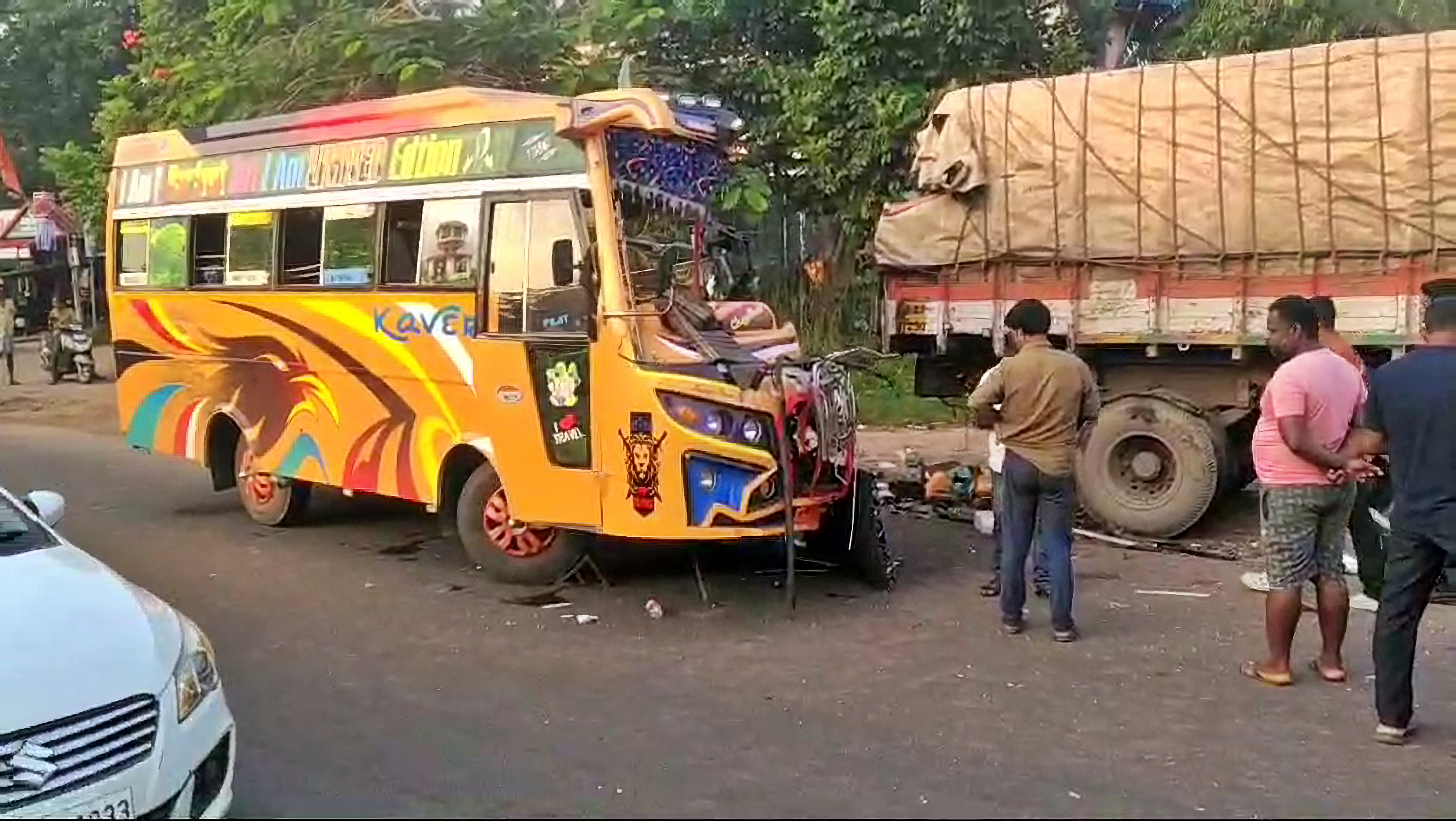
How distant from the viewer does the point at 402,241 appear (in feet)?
26.7

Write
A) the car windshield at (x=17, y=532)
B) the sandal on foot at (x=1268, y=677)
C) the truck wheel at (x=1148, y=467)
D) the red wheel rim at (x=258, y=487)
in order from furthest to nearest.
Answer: the red wheel rim at (x=258, y=487) → the truck wheel at (x=1148, y=467) → the sandal on foot at (x=1268, y=677) → the car windshield at (x=17, y=532)

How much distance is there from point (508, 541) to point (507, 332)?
1281 mm

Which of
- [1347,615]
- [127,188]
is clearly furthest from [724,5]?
[1347,615]

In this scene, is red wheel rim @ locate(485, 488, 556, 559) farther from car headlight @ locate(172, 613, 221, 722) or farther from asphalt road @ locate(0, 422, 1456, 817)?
car headlight @ locate(172, 613, 221, 722)

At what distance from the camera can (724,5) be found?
1614 cm

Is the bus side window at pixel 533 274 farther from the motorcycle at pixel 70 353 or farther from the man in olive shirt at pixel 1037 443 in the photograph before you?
the motorcycle at pixel 70 353

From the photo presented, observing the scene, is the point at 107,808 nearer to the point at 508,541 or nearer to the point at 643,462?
the point at 643,462

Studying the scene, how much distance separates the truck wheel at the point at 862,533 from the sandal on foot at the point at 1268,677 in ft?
7.35

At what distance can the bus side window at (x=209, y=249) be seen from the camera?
9.38m

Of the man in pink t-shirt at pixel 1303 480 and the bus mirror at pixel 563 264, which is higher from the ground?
the bus mirror at pixel 563 264

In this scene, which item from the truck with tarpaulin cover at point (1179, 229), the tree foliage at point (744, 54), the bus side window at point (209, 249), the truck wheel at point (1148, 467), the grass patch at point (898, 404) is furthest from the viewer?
the grass patch at point (898, 404)

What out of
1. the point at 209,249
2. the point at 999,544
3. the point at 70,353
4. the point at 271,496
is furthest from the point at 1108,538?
the point at 70,353

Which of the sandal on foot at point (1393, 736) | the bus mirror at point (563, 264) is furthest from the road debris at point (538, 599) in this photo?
the sandal on foot at point (1393, 736)

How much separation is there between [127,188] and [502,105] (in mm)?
4157
